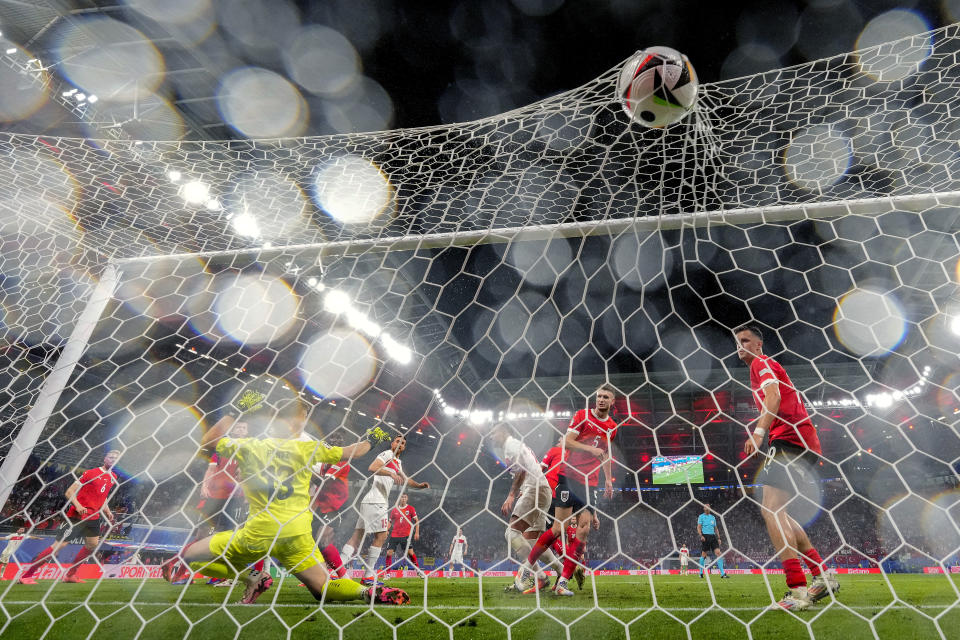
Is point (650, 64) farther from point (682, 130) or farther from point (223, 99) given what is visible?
point (223, 99)

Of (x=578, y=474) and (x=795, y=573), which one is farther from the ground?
(x=795, y=573)

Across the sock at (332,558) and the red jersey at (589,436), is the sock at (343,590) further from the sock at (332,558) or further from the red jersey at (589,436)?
the red jersey at (589,436)

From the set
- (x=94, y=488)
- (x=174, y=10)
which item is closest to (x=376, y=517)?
(x=94, y=488)

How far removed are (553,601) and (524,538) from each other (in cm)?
89

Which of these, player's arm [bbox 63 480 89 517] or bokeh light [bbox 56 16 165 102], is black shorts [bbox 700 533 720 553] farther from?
bokeh light [bbox 56 16 165 102]

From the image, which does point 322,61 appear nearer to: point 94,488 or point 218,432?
point 218,432

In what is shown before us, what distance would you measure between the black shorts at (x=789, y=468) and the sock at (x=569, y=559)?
1588 millimetres

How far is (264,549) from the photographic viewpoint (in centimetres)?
263

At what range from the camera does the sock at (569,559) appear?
3469 mm

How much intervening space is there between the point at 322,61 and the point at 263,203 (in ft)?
11.1

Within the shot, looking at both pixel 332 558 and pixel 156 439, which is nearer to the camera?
pixel 332 558

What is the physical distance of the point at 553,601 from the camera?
3.26 meters

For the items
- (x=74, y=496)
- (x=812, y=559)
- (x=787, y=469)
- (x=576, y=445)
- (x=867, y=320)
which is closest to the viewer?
(x=812, y=559)

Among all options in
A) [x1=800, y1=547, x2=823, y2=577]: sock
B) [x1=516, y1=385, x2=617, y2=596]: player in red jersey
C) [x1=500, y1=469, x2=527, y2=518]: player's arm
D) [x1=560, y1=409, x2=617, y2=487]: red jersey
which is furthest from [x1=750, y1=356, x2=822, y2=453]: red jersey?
[x1=500, y1=469, x2=527, y2=518]: player's arm
